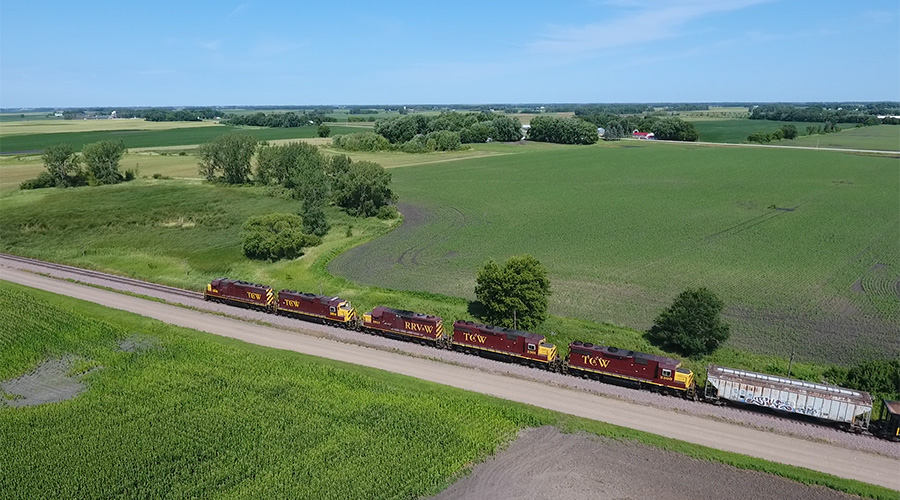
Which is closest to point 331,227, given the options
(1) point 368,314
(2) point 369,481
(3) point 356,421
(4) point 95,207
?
(1) point 368,314

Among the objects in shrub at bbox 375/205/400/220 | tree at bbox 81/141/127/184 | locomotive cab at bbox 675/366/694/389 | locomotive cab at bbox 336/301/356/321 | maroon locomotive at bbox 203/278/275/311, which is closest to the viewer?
locomotive cab at bbox 675/366/694/389

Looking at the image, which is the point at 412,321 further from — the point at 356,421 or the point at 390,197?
the point at 390,197

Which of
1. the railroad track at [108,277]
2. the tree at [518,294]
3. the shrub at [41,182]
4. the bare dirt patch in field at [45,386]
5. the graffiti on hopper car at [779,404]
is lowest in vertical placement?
the bare dirt patch in field at [45,386]

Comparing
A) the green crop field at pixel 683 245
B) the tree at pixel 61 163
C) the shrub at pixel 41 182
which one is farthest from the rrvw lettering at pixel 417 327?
the shrub at pixel 41 182

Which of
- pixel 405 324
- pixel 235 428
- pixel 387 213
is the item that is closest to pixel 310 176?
pixel 387 213

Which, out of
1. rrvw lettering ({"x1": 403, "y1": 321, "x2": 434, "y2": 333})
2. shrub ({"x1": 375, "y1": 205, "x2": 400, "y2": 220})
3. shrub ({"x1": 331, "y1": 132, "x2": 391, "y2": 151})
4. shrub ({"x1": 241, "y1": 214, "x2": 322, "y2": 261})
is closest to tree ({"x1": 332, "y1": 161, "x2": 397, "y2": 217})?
shrub ({"x1": 375, "y1": 205, "x2": 400, "y2": 220})

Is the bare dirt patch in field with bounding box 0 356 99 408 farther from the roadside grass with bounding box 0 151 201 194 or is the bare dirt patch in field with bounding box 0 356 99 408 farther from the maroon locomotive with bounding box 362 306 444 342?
the roadside grass with bounding box 0 151 201 194

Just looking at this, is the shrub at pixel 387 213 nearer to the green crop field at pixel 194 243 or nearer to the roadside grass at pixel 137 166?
the green crop field at pixel 194 243
